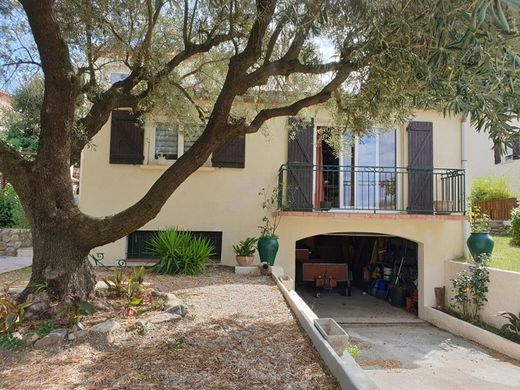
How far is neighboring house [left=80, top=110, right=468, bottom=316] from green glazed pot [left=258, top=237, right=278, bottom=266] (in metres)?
0.87

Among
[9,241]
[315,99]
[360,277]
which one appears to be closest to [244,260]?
[315,99]

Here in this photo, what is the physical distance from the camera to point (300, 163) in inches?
396

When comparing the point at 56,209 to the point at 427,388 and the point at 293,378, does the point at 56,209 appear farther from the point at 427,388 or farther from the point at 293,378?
the point at 427,388

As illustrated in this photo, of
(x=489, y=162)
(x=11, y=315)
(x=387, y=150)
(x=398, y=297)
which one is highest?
(x=489, y=162)

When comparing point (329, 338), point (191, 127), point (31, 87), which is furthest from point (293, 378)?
point (31, 87)

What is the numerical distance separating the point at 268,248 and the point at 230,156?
8.90 ft

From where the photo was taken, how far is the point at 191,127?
8703 millimetres

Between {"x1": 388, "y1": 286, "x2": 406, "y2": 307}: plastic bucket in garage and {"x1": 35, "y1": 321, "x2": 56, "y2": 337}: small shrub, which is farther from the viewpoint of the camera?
{"x1": 388, "y1": 286, "x2": 406, "y2": 307}: plastic bucket in garage

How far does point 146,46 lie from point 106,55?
1359mm

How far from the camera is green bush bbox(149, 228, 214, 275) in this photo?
8.09 m

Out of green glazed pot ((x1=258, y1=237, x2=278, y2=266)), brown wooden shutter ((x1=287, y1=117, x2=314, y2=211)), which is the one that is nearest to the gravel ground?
green glazed pot ((x1=258, y1=237, x2=278, y2=266))

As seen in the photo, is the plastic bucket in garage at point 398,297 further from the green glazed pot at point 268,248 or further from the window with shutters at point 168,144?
the window with shutters at point 168,144

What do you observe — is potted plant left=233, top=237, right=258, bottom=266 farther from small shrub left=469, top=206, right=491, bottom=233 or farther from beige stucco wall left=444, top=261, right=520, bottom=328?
small shrub left=469, top=206, right=491, bottom=233

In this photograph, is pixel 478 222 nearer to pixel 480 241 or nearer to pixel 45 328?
pixel 480 241
